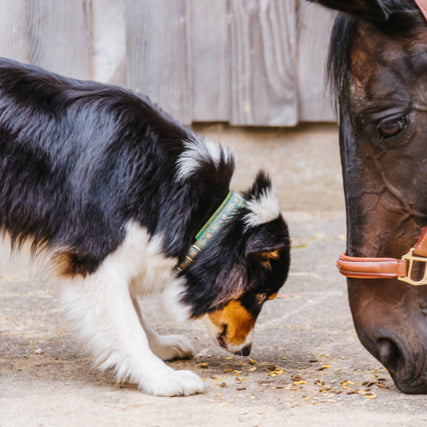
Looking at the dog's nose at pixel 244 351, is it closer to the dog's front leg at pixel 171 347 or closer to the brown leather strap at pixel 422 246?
the dog's front leg at pixel 171 347

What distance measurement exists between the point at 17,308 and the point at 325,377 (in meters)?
1.66

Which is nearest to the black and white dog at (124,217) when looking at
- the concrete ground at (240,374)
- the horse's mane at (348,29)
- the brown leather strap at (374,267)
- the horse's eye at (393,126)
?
the concrete ground at (240,374)

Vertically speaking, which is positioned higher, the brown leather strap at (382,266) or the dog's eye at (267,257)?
the brown leather strap at (382,266)

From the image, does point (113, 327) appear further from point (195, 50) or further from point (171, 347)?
point (195, 50)

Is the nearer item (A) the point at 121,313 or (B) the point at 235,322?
(A) the point at 121,313

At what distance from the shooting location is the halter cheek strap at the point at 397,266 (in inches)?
90.9

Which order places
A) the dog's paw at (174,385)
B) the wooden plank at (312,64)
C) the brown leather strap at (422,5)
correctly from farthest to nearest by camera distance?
1. the wooden plank at (312,64)
2. the dog's paw at (174,385)
3. the brown leather strap at (422,5)

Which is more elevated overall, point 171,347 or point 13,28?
point 13,28

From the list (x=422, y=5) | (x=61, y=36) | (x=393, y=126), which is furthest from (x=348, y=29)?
(x=61, y=36)

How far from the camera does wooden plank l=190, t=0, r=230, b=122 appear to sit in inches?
209

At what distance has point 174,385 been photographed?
2.71m

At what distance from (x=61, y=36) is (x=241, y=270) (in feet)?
9.22

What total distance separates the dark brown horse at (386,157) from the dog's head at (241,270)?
1.80ft

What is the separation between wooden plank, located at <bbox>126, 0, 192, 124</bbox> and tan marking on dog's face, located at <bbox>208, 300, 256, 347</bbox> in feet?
8.62
